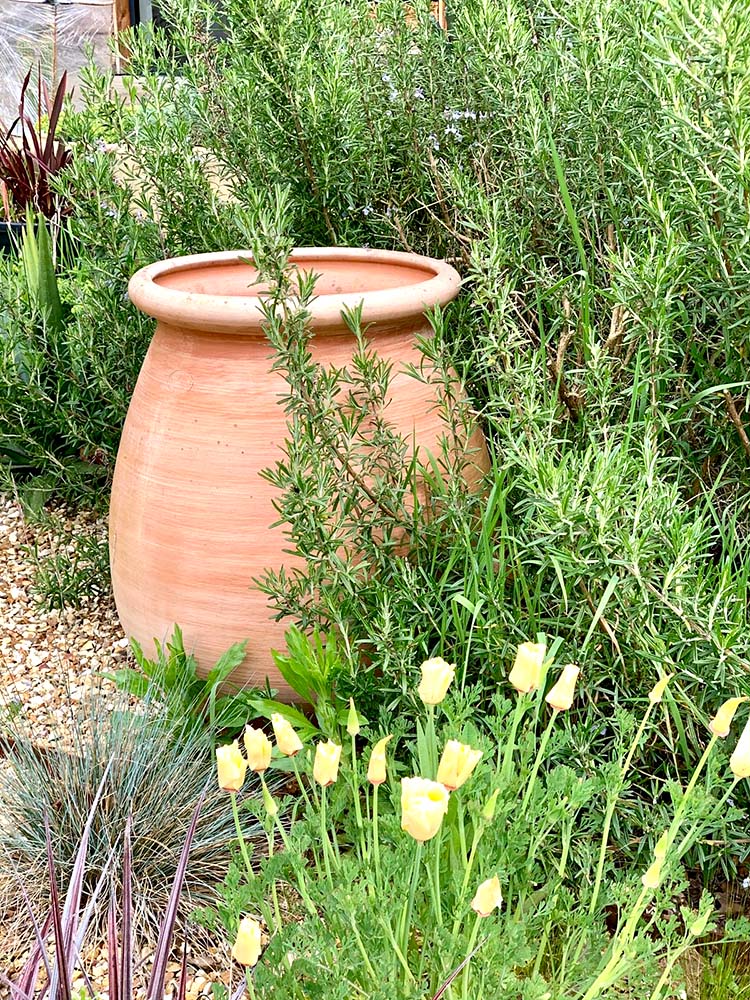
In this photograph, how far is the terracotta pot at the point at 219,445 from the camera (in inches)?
77.5

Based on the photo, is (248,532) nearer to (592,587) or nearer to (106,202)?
(592,587)

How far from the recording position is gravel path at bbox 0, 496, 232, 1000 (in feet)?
7.53

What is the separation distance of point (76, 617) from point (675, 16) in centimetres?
200

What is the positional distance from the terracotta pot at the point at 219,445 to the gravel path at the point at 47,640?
283mm

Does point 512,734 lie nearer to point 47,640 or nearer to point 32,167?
point 47,640

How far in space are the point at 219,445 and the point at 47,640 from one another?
0.91 meters

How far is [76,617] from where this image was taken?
270 cm

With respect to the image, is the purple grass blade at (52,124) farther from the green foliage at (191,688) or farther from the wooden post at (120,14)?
the green foliage at (191,688)

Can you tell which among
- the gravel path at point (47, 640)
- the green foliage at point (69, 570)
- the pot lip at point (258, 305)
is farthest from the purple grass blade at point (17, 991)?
the green foliage at point (69, 570)

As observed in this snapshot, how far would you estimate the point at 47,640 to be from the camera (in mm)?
2602

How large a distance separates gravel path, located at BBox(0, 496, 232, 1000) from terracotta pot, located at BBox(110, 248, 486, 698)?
283 millimetres

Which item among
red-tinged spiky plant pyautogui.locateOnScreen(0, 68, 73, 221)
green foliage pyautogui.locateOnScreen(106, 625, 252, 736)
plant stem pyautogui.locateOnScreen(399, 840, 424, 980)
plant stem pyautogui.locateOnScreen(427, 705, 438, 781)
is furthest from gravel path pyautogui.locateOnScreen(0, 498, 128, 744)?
red-tinged spiky plant pyautogui.locateOnScreen(0, 68, 73, 221)

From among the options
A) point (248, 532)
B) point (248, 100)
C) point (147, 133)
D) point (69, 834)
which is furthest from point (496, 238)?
point (69, 834)

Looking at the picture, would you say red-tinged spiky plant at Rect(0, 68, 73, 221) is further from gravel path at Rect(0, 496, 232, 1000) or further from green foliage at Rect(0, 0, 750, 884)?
gravel path at Rect(0, 496, 232, 1000)
